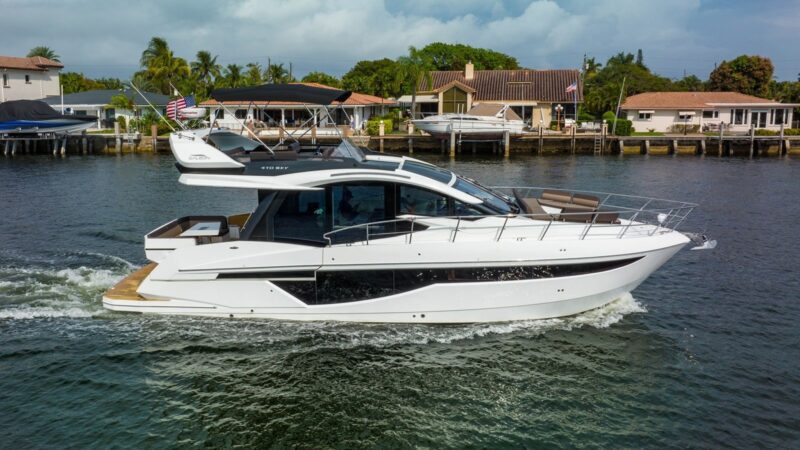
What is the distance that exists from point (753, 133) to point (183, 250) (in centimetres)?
4757

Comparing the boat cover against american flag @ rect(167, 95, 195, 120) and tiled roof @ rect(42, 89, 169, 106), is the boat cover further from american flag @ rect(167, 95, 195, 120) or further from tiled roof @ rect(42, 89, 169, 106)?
american flag @ rect(167, 95, 195, 120)

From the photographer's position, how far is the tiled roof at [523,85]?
60.7m

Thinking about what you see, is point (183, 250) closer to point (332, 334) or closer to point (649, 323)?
point (332, 334)

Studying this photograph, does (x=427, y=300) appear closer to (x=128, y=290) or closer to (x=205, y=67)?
(x=128, y=290)

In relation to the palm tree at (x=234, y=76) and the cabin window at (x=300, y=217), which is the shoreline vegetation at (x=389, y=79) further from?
the cabin window at (x=300, y=217)

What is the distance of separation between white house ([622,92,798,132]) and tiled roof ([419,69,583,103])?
19.1ft

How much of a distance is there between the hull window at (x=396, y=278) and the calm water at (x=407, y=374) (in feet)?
2.00

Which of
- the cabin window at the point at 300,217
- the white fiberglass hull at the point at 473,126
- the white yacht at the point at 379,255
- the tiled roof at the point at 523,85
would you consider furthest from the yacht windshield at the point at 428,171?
the tiled roof at the point at 523,85

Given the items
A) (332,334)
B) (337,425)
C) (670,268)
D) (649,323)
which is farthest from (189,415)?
(670,268)

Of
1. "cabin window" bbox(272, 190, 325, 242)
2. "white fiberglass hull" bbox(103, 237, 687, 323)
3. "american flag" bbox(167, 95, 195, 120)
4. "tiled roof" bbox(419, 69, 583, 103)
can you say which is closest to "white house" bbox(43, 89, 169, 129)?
"tiled roof" bbox(419, 69, 583, 103)

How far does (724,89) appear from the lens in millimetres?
77125

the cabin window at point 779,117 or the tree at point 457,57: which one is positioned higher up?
the tree at point 457,57

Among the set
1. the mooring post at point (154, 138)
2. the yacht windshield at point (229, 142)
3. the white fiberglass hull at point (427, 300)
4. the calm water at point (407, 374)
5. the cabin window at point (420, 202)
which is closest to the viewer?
the calm water at point (407, 374)

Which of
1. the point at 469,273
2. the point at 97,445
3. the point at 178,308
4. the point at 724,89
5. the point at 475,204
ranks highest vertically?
the point at 724,89
